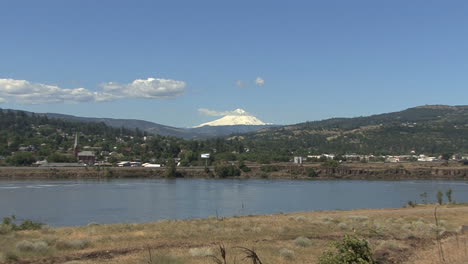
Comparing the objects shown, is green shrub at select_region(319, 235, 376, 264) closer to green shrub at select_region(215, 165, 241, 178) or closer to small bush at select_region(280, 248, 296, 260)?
small bush at select_region(280, 248, 296, 260)

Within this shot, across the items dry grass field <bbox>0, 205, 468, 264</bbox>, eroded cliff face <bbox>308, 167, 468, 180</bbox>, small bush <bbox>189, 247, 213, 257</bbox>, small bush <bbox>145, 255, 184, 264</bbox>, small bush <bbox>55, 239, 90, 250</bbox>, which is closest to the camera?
small bush <bbox>145, 255, 184, 264</bbox>

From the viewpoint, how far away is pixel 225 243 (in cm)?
2128

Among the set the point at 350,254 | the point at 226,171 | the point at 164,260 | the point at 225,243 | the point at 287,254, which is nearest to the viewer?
the point at 350,254

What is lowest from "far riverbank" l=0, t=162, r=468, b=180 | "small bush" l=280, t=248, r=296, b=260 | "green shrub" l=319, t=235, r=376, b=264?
"far riverbank" l=0, t=162, r=468, b=180

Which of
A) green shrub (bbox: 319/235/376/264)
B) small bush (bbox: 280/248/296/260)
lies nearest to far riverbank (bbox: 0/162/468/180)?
small bush (bbox: 280/248/296/260)

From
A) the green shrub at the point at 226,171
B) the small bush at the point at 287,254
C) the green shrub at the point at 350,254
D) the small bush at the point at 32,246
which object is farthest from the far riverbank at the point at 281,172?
the green shrub at the point at 350,254

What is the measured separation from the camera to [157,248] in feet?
64.0

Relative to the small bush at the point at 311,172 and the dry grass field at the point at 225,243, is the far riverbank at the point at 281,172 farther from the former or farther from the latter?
the dry grass field at the point at 225,243

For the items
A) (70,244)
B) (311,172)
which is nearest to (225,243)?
(70,244)

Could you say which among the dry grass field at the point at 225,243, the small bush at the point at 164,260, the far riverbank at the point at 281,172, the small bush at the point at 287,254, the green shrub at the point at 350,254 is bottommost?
the far riverbank at the point at 281,172

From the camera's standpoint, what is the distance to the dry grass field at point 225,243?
1747cm

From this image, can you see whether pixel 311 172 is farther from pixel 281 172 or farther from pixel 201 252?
pixel 201 252

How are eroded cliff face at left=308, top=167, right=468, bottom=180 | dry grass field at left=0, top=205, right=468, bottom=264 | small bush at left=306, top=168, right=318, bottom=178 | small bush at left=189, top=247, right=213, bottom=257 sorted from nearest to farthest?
dry grass field at left=0, top=205, right=468, bottom=264 → small bush at left=189, top=247, right=213, bottom=257 → eroded cliff face at left=308, top=167, right=468, bottom=180 → small bush at left=306, top=168, right=318, bottom=178

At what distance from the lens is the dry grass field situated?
17469 mm
